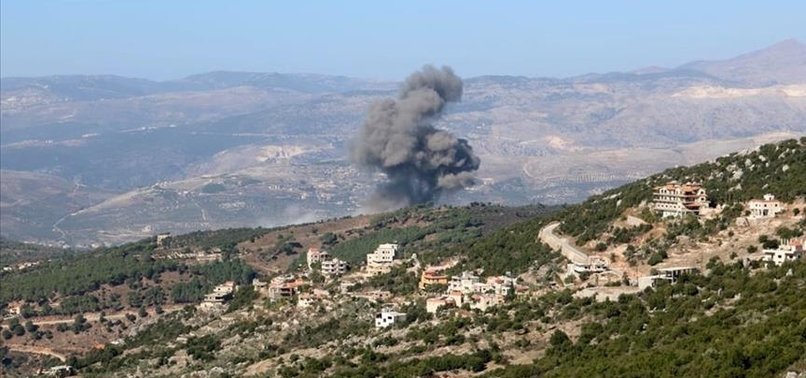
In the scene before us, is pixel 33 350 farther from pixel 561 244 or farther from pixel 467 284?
pixel 561 244

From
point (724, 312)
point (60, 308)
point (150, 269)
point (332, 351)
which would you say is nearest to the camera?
point (724, 312)

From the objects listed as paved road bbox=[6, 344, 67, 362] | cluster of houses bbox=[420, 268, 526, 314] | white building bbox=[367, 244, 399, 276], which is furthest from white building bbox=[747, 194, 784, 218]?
paved road bbox=[6, 344, 67, 362]

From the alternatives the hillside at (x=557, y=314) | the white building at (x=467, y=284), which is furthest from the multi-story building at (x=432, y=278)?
the white building at (x=467, y=284)

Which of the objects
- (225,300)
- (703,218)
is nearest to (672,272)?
(703,218)

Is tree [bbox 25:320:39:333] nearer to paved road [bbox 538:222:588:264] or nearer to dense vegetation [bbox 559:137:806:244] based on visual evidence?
paved road [bbox 538:222:588:264]

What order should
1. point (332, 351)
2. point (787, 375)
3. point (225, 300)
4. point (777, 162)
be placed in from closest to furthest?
point (787, 375) < point (332, 351) < point (777, 162) < point (225, 300)

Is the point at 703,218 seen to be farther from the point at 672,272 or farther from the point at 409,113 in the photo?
the point at 409,113

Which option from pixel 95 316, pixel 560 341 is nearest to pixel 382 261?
pixel 95 316
